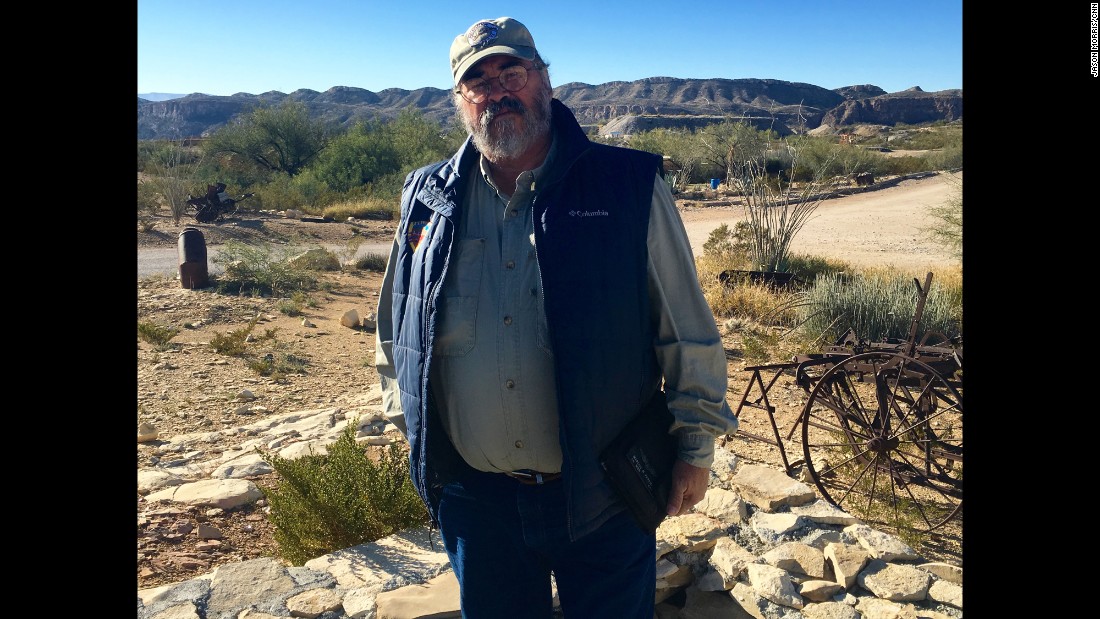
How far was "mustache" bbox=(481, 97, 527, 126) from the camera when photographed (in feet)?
6.44

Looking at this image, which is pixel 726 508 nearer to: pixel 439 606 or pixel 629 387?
pixel 439 606

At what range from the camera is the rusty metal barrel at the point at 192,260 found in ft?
32.5

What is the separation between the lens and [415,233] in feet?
6.79

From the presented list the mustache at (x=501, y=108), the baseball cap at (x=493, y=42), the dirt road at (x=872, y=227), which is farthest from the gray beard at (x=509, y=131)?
the dirt road at (x=872, y=227)

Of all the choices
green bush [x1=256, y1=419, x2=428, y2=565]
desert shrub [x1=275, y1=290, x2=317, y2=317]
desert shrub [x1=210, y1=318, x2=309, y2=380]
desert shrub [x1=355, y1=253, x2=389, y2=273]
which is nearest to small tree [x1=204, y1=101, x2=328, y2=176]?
desert shrub [x1=355, y1=253, x2=389, y2=273]

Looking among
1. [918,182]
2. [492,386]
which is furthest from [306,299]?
[918,182]

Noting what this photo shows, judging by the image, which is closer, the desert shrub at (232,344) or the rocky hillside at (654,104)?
the desert shrub at (232,344)

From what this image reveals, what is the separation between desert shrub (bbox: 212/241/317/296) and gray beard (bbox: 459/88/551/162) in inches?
344

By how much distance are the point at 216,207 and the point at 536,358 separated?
16.9 m

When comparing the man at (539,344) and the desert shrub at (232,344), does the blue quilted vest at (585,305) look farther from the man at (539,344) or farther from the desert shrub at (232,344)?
the desert shrub at (232,344)

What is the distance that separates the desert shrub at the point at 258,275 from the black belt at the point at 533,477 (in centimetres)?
884

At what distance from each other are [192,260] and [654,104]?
10508cm

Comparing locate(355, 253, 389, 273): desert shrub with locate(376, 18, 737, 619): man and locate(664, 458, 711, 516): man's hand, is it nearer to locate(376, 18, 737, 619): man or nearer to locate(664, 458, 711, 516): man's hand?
locate(376, 18, 737, 619): man

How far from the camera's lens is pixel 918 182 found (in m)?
26.5
